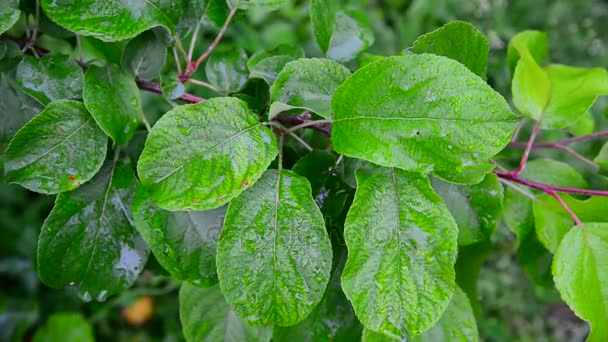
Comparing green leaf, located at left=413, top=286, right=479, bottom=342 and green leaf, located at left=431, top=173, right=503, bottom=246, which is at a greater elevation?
green leaf, located at left=431, top=173, right=503, bottom=246

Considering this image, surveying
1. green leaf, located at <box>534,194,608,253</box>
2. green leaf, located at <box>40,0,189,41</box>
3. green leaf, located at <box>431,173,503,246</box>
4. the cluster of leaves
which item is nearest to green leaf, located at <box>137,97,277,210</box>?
the cluster of leaves

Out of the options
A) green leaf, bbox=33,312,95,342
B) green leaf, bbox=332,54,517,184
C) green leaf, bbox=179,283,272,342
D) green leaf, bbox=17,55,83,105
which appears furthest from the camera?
green leaf, bbox=33,312,95,342

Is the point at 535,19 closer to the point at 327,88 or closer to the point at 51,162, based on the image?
the point at 327,88

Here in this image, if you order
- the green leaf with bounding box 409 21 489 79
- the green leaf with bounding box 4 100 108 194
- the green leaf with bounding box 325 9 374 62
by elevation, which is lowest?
the green leaf with bounding box 4 100 108 194

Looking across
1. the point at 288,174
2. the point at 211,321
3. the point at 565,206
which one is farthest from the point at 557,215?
the point at 211,321

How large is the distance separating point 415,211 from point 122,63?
13.7 inches

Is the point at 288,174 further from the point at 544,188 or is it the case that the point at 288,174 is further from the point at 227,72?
the point at 544,188

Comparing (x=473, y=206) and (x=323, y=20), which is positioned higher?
(x=323, y=20)

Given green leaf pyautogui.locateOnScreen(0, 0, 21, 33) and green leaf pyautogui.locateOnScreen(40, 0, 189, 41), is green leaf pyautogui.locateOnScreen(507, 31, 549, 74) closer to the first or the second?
green leaf pyautogui.locateOnScreen(40, 0, 189, 41)

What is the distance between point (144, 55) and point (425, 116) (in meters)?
0.32

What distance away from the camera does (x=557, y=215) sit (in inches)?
23.6

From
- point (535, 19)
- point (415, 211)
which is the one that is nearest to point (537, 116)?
point (415, 211)

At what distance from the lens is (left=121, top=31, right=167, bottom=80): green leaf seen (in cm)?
56

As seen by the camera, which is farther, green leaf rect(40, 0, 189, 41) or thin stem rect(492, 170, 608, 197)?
thin stem rect(492, 170, 608, 197)
